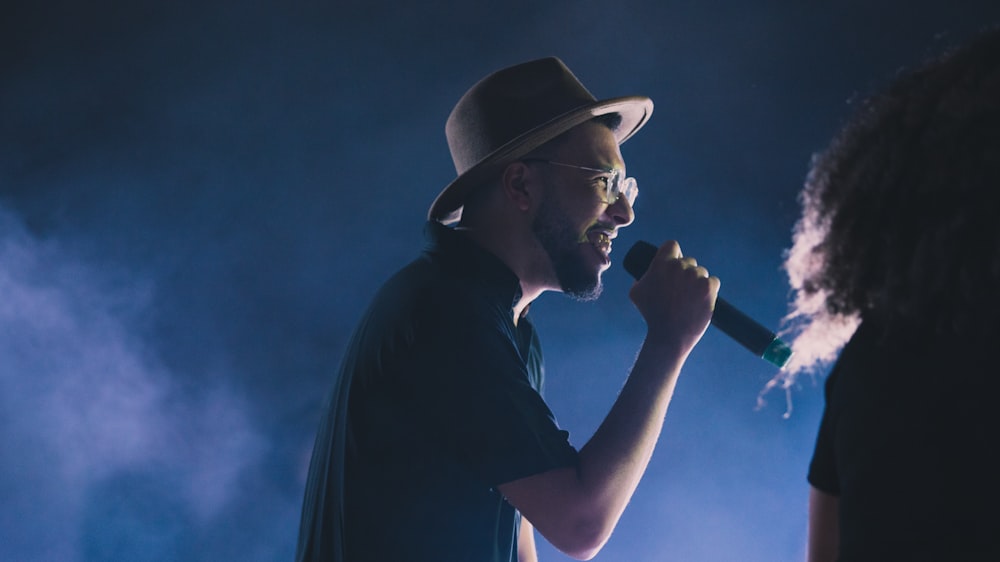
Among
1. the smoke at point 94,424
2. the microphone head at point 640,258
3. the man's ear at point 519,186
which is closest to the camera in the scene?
the microphone head at point 640,258

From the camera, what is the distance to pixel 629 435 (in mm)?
1342

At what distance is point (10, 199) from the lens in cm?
315

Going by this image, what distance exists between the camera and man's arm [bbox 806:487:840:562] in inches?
30.6

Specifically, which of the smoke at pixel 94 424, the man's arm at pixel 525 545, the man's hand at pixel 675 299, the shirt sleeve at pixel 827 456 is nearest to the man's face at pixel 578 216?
the man's hand at pixel 675 299

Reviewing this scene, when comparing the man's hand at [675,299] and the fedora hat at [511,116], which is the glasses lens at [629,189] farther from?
the man's hand at [675,299]

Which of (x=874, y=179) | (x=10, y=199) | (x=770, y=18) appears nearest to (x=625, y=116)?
(x=874, y=179)

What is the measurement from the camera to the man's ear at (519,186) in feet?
5.91

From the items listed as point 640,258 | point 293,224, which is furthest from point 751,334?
point 293,224

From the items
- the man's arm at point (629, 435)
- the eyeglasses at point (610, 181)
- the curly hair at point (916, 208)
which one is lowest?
the curly hair at point (916, 208)

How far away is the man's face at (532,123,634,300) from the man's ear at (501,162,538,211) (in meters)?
0.03

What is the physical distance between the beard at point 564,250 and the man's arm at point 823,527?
1.01 meters

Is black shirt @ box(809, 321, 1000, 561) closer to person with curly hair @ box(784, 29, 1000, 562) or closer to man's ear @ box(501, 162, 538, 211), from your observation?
person with curly hair @ box(784, 29, 1000, 562)

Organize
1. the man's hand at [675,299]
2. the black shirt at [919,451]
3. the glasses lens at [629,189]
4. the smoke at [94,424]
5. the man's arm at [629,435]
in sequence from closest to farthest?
the black shirt at [919,451] < the man's arm at [629,435] < the man's hand at [675,299] < the glasses lens at [629,189] < the smoke at [94,424]

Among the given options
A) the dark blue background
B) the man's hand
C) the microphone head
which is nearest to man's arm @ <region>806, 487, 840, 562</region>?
the man's hand
